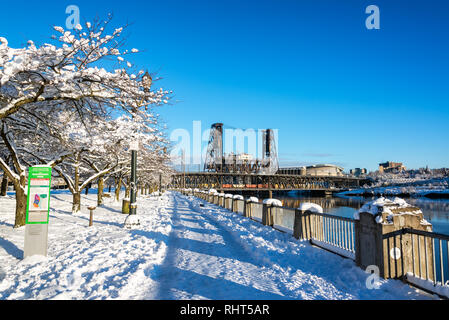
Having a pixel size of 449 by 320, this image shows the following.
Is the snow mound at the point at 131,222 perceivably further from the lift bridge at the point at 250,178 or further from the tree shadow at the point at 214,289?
the lift bridge at the point at 250,178

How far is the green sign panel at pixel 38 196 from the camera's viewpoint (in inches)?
267

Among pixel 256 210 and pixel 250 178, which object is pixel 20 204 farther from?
pixel 250 178

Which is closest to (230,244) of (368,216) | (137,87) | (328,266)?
(328,266)

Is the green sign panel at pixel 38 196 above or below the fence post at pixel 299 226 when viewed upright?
above

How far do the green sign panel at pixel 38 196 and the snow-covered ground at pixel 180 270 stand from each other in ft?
3.29

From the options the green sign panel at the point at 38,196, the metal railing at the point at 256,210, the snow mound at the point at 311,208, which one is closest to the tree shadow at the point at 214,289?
the green sign panel at the point at 38,196

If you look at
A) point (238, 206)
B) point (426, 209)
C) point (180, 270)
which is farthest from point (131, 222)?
point (426, 209)

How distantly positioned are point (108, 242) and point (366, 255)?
7.21 metres

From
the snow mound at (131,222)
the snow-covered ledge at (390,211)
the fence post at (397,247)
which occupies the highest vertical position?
the snow-covered ledge at (390,211)

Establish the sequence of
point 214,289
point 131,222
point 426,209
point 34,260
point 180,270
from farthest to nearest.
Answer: point 426,209, point 131,222, point 34,260, point 180,270, point 214,289

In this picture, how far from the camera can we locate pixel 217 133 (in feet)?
440

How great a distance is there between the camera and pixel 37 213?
6.80 metres

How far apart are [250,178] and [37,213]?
11957 centimetres
